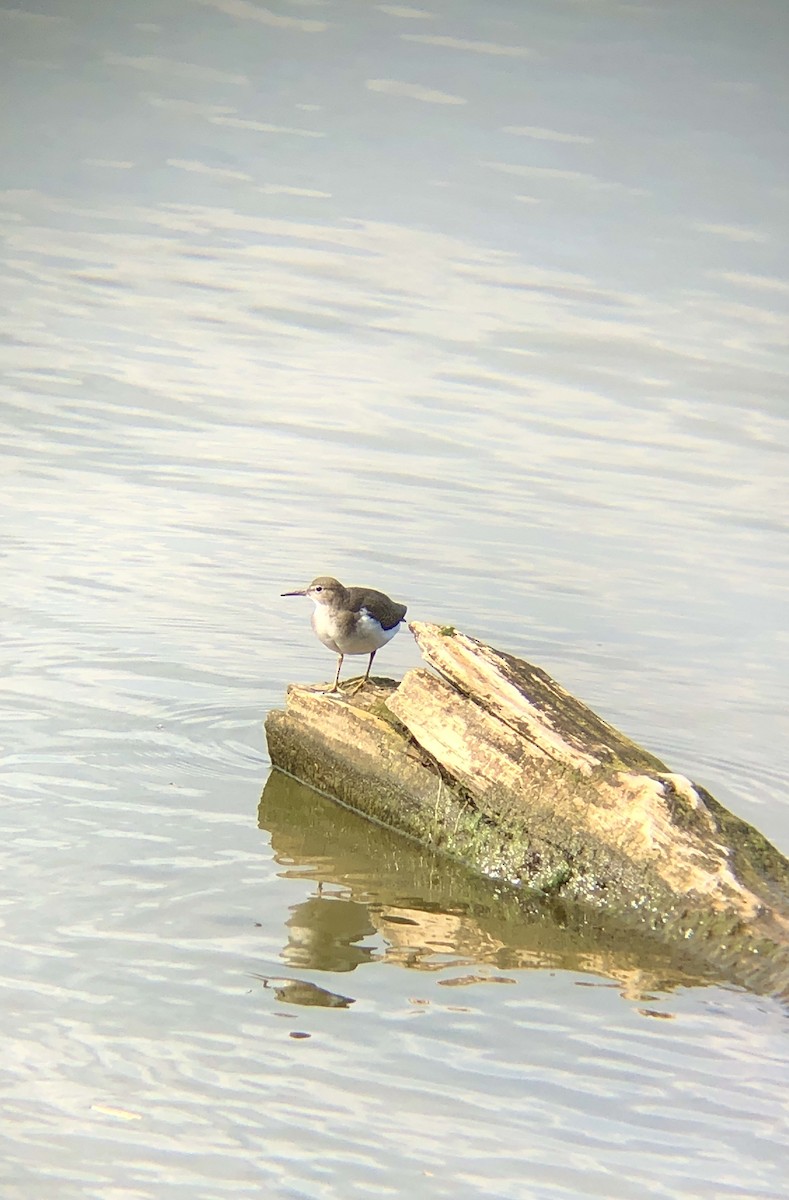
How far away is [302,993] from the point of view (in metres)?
4.76

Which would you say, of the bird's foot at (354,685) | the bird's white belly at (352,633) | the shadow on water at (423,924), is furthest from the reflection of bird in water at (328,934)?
the bird's white belly at (352,633)

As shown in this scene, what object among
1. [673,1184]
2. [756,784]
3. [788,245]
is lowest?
[673,1184]

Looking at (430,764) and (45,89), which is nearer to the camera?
(430,764)

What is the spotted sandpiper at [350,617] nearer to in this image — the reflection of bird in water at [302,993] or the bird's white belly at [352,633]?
the bird's white belly at [352,633]

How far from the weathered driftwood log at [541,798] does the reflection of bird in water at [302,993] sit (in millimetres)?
1228

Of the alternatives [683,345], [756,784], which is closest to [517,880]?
[756,784]

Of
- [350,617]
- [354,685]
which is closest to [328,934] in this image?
[354,685]

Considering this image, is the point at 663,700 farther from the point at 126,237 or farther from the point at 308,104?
the point at 308,104

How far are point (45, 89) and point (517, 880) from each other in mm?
25582

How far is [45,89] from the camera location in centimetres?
2780

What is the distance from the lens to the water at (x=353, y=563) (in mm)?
4160

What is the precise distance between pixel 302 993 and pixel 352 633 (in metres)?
2.81

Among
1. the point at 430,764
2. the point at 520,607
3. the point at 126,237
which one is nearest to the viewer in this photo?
the point at 430,764

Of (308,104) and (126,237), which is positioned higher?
(308,104)
